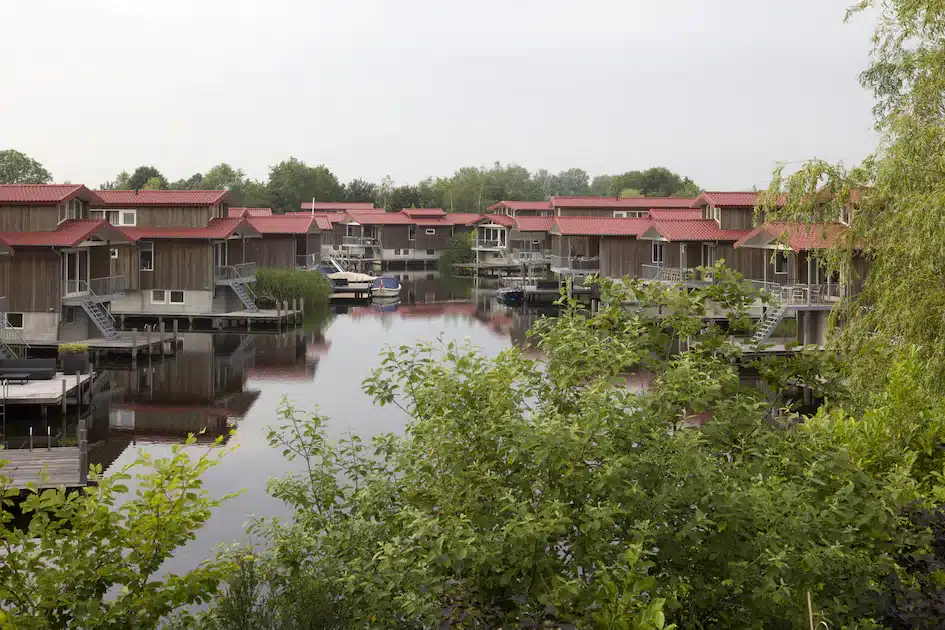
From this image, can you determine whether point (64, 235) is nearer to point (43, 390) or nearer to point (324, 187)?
point (43, 390)

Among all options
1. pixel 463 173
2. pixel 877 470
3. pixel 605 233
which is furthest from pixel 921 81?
pixel 463 173

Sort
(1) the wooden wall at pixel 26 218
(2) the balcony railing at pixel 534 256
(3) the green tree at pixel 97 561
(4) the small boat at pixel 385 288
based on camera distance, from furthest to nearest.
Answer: (2) the balcony railing at pixel 534 256 < (4) the small boat at pixel 385 288 < (1) the wooden wall at pixel 26 218 < (3) the green tree at pixel 97 561

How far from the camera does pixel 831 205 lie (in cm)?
2289

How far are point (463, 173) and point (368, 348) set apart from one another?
149360 mm

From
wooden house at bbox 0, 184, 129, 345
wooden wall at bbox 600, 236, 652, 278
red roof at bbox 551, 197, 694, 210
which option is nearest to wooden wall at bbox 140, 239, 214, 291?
wooden house at bbox 0, 184, 129, 345

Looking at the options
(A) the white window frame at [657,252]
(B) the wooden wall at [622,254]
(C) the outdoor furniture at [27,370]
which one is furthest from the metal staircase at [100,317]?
(B) the wooden wall at [622,254]

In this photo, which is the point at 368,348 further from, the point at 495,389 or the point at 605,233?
the point at 495,389

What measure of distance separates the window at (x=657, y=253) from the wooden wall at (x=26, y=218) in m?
32.9

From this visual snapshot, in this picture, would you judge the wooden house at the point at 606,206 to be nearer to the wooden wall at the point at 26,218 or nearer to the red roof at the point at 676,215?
the red roof at the point at 676,215

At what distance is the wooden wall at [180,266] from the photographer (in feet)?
178

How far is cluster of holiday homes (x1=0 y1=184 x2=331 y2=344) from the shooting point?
4222 centimetres

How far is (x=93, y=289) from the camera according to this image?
44250 millimetres

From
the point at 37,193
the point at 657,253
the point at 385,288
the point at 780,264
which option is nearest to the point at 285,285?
the point at 385,288

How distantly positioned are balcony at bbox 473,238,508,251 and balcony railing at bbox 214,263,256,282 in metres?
42.7
